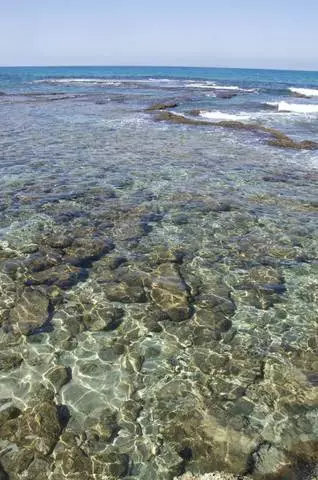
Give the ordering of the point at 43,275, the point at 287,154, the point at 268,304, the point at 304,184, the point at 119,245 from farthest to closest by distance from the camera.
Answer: the point at 287,154 → the point at 304,184 → the point at 119,245 → the point at 43,275 → the point at 268,304

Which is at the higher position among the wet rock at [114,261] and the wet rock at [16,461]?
the wet rock at [114,261]

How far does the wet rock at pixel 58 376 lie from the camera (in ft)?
26.7

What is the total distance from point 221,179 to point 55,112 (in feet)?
90.8

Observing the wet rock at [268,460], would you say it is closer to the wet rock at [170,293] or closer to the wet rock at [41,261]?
the wet rock at [170,293]

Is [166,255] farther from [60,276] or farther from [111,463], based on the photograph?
[111,463]

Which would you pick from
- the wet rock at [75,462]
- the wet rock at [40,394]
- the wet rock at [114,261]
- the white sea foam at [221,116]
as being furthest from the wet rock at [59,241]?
the white sea foam at [221,116]

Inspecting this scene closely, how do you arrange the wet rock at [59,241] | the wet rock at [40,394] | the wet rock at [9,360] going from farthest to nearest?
the wet rock at [59,241], the wet rock at [9,360], the wet rock at [40,394]

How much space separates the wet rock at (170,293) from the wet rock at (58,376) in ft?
9.35

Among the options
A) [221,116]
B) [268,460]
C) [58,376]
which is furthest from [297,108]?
[268,460]

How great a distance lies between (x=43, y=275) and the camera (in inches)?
455

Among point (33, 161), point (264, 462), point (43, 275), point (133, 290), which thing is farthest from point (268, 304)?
point (33, 161)

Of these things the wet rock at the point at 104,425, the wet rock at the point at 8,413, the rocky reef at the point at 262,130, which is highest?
the rocky reef at the point at 262,130

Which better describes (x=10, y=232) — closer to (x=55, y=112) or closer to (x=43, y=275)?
(x=43, y=275)

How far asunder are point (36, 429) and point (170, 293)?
4.82 m
